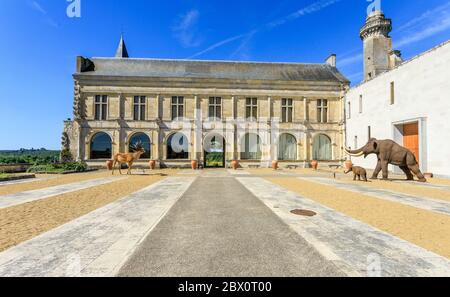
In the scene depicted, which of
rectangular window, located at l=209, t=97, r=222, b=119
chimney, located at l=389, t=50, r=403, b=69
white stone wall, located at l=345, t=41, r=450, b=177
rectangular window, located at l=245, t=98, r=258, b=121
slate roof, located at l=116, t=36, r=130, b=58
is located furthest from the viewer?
slate roof, located at l=116, t=36, r=130, b=58

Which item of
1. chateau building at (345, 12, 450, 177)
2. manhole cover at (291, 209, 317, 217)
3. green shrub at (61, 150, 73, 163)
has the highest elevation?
chateau building at (345, 12, 450, 177)

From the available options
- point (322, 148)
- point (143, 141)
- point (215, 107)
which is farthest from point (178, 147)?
point (322, 148)

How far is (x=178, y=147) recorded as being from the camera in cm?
2662

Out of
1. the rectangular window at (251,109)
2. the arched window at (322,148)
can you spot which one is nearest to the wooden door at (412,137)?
the arched window at (322,148)

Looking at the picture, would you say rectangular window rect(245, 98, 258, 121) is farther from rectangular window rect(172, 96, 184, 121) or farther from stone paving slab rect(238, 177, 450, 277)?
stone paving slab rect(238, 177, 450, 277)

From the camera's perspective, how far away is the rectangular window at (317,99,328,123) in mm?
27891

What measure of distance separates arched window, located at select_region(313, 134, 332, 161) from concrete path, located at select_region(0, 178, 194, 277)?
25.4 m

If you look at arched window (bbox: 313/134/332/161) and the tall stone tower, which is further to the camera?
the tall stone tower

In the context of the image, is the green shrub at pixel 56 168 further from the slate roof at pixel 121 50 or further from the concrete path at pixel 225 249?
the slate roof at pixel 121 50

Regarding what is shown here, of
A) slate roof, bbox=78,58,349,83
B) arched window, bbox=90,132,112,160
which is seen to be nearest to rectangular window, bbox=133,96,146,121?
slate roof, bbox=78,58,349,83

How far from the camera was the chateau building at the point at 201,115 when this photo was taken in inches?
1013

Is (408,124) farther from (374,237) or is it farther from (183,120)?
(183,120)

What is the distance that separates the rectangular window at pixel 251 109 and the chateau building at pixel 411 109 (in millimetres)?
11177
